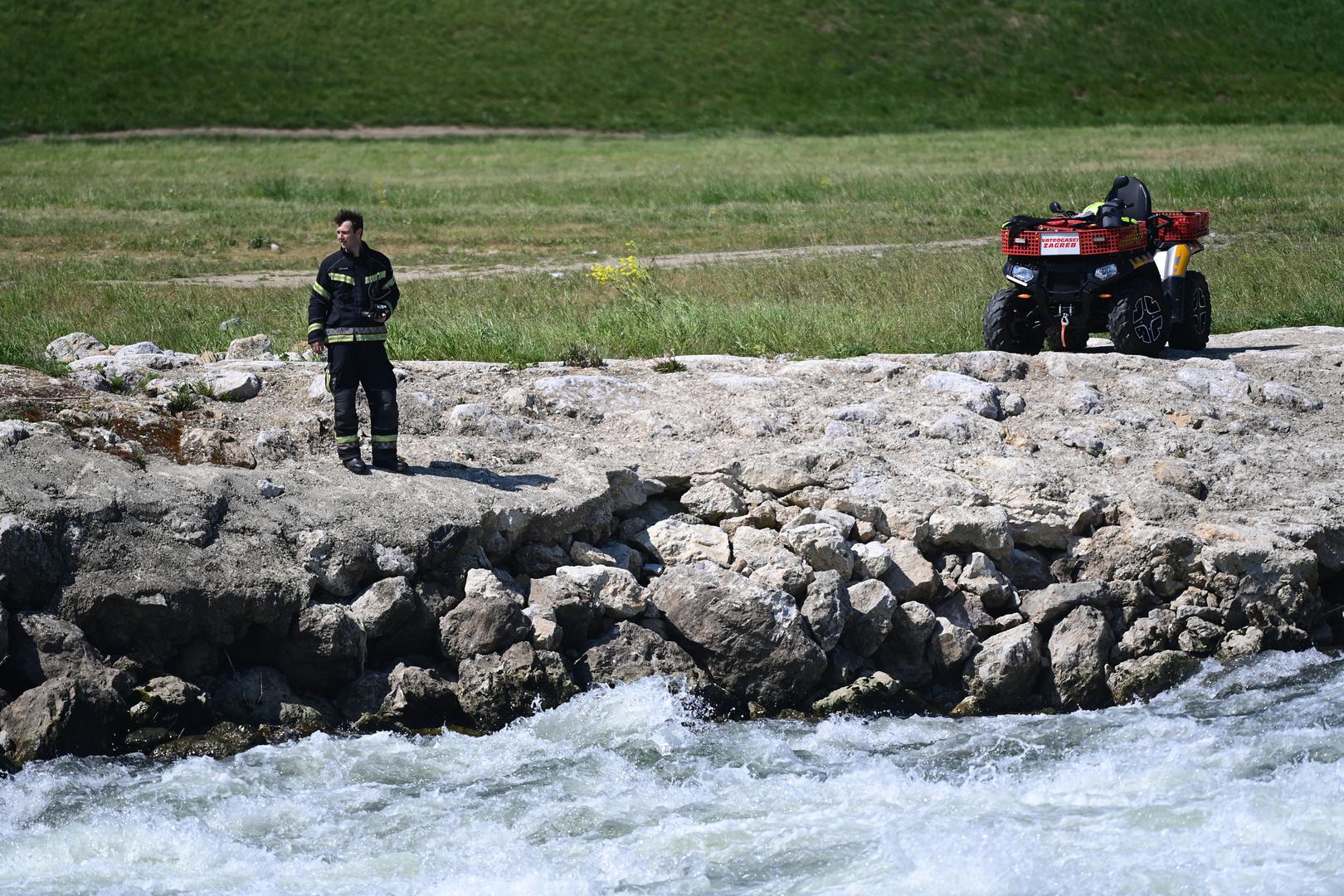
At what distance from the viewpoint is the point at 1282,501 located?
9.75 meters

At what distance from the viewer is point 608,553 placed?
8992 millimetres

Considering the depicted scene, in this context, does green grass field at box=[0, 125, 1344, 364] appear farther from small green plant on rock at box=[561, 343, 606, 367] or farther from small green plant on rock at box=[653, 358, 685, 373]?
small green plant on rock at box=[653, 358, 685, 373]

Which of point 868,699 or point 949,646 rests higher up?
point 949,646

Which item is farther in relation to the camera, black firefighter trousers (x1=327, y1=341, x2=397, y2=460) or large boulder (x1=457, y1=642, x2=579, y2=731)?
black firefighter trousers (x1=327, y1=341, x2=397, y2=460)

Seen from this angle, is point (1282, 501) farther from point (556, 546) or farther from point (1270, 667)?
point (556, 546)

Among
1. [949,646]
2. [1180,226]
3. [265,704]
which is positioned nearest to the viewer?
[265,704]

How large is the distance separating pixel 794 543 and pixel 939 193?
21172 mm

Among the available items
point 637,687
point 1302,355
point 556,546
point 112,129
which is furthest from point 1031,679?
point 112,129

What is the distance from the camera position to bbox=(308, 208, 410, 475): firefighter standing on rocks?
8.92 meters

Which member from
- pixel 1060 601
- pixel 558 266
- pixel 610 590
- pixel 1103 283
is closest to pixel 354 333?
pixel 610 590

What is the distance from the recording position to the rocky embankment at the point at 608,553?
778 centimetres

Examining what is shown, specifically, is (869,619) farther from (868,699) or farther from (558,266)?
(558,266)

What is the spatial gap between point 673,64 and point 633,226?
122ft

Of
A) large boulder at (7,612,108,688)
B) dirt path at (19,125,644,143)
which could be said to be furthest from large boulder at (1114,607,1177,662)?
dirt path at (19,125,644,143)
